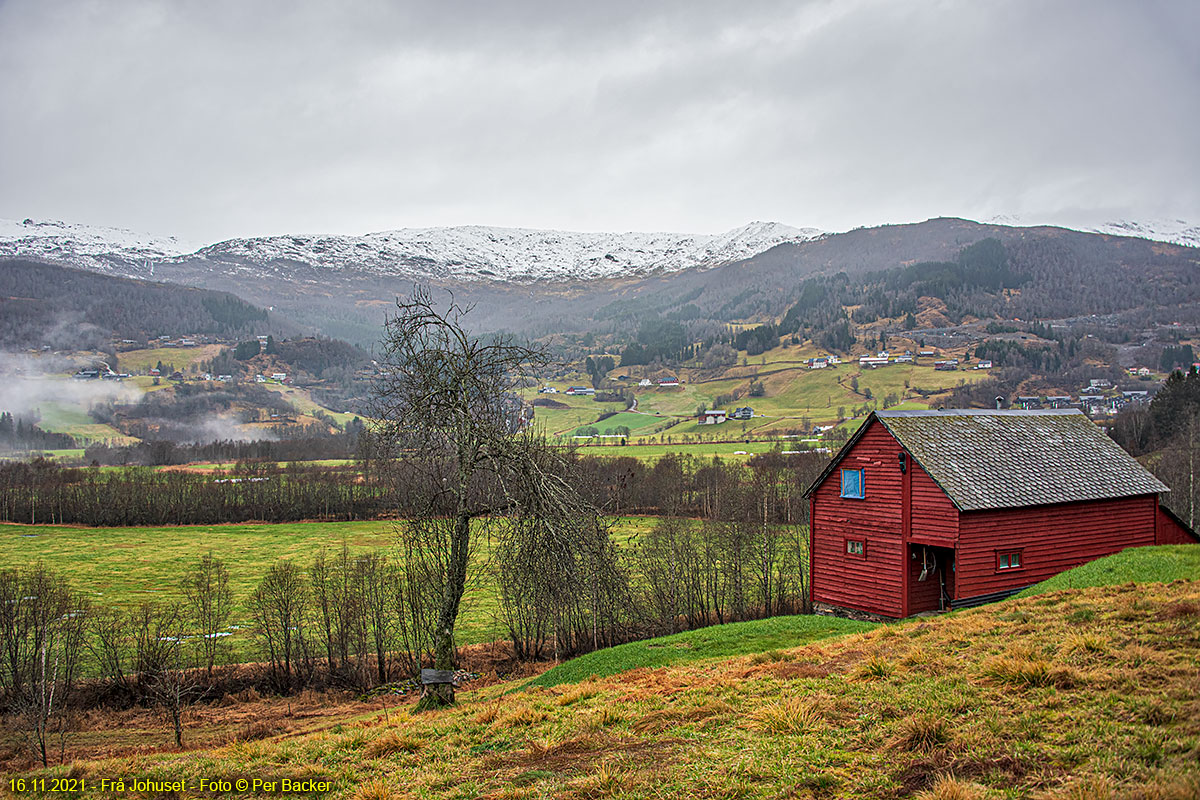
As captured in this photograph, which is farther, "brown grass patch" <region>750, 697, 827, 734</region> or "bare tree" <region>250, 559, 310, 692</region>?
"bare tree" <region>250, 559, 310, 692</region>

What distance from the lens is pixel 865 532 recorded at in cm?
3144

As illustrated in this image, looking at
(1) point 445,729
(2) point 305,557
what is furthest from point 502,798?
(2) point 305,557

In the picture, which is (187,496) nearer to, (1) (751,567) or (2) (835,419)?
(1) (751,567)

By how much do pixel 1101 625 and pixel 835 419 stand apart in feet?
553

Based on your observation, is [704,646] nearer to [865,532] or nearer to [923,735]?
[865,532]

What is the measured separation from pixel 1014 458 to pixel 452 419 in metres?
24.4

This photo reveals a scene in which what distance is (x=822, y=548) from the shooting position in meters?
33.7

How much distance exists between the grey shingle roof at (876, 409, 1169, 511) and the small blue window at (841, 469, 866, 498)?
2.81m

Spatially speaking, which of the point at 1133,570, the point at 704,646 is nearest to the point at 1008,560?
the point at 1133,570

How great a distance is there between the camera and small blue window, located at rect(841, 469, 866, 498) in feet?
104

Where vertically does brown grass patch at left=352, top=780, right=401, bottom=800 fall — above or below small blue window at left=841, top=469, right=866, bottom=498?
below

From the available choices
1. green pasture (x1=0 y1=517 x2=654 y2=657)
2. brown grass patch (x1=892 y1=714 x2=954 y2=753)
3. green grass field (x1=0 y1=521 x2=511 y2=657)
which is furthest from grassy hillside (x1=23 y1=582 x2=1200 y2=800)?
green grass field (x1=0 y1=521 x2=511 y2=657)

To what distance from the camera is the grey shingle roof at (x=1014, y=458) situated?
29.0m

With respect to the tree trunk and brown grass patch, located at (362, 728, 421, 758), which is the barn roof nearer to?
the tree trunk
